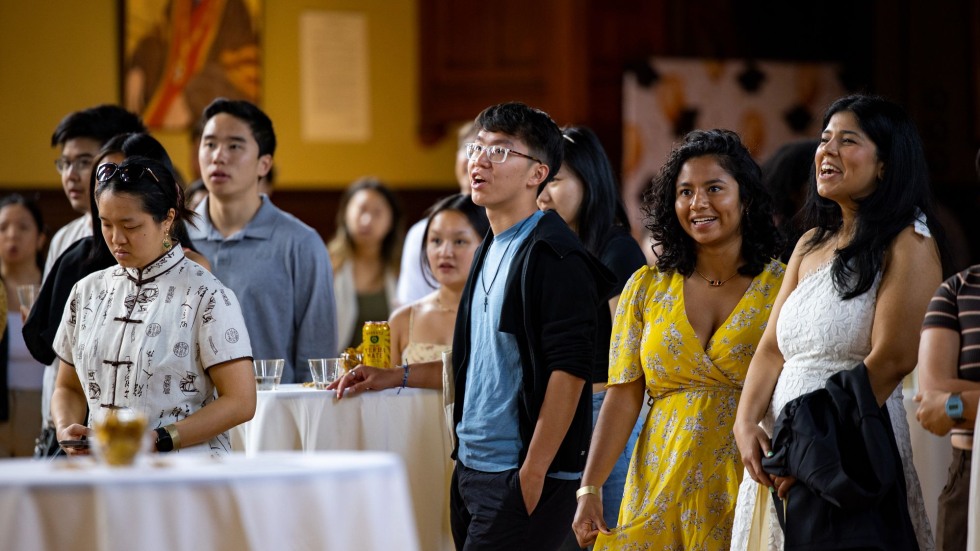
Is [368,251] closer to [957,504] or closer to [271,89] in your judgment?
[271,89]

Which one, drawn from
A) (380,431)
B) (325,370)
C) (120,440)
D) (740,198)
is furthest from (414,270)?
(120,440)

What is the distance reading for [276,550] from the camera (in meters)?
2.23

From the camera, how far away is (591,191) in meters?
4.27

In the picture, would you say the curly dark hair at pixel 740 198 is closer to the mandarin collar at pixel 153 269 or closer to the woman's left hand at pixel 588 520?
the woman's left hand at pixel 588 520

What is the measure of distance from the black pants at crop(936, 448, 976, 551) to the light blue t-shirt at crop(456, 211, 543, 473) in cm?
100

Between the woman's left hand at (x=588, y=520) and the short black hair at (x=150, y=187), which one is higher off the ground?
the short black hair at (x=150, y=187)

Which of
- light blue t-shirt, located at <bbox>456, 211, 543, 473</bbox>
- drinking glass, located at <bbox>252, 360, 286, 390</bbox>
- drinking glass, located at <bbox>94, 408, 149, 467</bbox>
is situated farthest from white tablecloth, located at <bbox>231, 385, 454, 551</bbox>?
drinking glass, located at <bbox>94, 408, 149, 467</bbox>

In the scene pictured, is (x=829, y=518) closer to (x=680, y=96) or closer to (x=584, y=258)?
(x=584, y=258)

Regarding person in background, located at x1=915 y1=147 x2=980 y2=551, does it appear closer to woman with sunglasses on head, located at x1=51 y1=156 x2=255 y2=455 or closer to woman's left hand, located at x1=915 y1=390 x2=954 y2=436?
woman's left hand, located at x1=915 y1=390 x2=954 y2=436

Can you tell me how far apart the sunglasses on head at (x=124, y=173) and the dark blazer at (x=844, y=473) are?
1.62 m

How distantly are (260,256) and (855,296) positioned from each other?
2398 mm

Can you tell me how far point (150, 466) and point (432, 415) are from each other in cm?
192

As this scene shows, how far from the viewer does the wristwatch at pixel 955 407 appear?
2695mm

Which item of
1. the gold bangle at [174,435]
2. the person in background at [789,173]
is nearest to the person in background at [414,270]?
the person in background at [789,173]
